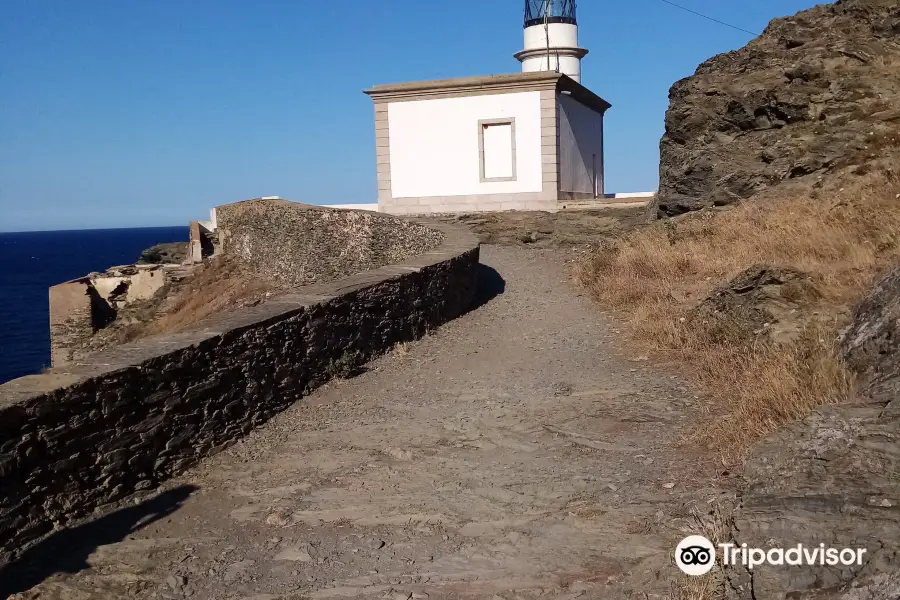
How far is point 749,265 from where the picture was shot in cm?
882

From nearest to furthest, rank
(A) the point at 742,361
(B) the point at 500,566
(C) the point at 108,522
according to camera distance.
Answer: (B) the point at 500,566 < (C) the point at 108,522 < (A) the point at 742,361

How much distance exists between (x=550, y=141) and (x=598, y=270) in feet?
22.6

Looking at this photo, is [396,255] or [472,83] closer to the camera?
[396,255]

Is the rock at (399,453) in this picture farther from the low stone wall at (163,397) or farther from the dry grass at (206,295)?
the dry grass at (206,295)

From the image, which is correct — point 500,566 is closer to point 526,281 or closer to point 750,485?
point 750,485

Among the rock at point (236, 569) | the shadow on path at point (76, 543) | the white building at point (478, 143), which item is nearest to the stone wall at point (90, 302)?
the white building at point (478, 143)

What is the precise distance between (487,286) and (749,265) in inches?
160

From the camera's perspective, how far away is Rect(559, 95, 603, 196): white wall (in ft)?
60.2

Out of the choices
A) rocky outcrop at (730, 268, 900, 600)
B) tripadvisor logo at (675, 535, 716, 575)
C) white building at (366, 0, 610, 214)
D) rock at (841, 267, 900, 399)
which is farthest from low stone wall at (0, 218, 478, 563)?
white building at (366, 0, 610, 214)

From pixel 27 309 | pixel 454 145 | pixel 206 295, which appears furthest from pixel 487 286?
pixel 27 309

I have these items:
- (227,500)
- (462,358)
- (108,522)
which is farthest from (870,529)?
(462,358)

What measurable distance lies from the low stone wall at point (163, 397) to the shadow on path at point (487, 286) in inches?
108

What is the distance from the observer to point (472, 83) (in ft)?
58.5

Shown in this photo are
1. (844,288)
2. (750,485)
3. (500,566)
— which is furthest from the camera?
(844,288)
